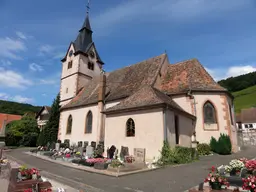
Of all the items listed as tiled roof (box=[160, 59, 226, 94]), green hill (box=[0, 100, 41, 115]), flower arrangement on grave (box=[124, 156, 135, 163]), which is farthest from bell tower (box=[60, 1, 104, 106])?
green hill (box=[0, 100, 41, 115])

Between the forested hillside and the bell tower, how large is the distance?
253 ft

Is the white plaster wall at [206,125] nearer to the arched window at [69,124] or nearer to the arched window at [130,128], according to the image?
the arched window at [130,128]

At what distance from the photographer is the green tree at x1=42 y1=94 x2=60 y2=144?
27578mm

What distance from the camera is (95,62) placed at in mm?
33281

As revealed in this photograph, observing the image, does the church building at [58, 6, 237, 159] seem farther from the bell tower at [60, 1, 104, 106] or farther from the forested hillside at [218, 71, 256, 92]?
the forested hillside at [218, 71, 256, 92]

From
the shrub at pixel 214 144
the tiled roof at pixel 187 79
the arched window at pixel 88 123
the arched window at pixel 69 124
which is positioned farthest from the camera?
the arched window at pixel 69 124

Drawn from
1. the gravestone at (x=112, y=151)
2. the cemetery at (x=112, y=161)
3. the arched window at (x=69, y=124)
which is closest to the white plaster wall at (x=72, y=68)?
the arched window at (x=69, y=124)

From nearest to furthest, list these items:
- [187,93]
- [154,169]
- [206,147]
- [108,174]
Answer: [108,174] → [154,169] → [206,147] → [187,93]

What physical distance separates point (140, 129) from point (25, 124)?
94.3 feet

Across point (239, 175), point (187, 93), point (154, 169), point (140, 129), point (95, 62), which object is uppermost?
point (95, 62)

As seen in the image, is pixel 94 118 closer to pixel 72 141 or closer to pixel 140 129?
pixel 72 141

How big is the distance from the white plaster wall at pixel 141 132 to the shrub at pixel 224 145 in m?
7.22

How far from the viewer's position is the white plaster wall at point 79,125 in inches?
811

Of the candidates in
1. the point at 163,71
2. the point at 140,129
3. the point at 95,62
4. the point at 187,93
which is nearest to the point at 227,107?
the point at 187,93
